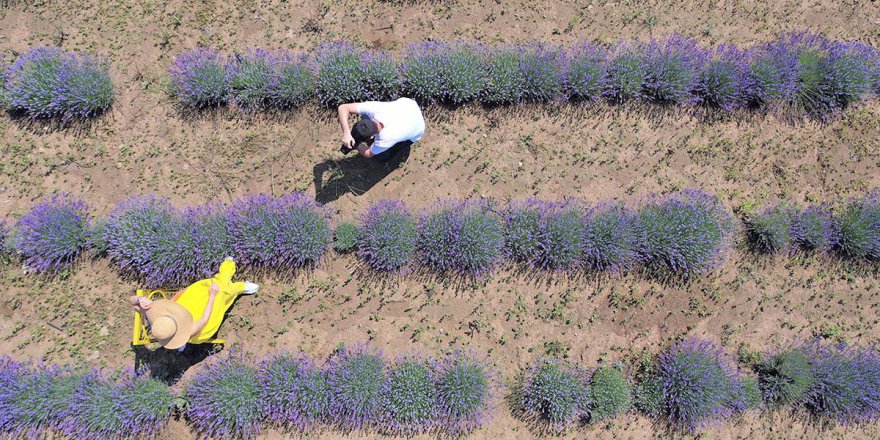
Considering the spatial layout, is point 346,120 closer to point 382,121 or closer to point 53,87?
point 382,121

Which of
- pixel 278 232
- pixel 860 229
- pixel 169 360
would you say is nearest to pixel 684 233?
pixel 860 229

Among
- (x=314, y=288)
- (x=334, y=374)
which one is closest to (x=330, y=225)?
(x=314, y=288)

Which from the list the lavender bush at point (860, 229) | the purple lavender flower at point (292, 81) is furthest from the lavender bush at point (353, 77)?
the lavender bush at point (860, 229)

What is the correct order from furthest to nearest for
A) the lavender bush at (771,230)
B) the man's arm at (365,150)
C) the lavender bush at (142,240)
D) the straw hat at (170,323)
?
the lavender bush at (771,230), the lavender bush at (142,240), the man's arm at (365,150), the straw hat at (170,323)

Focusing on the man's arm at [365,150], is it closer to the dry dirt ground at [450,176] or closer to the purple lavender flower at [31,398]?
the dry dirt ground at [450,176]

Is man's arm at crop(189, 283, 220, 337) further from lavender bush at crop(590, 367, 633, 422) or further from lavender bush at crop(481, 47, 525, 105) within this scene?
lavender bush at crop(590, 367, 633, 422)

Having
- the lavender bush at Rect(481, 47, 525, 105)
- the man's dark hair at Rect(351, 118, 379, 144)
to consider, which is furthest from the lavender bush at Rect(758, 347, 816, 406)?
the man's dark hair at Rect(351, 118, 379, 144)
